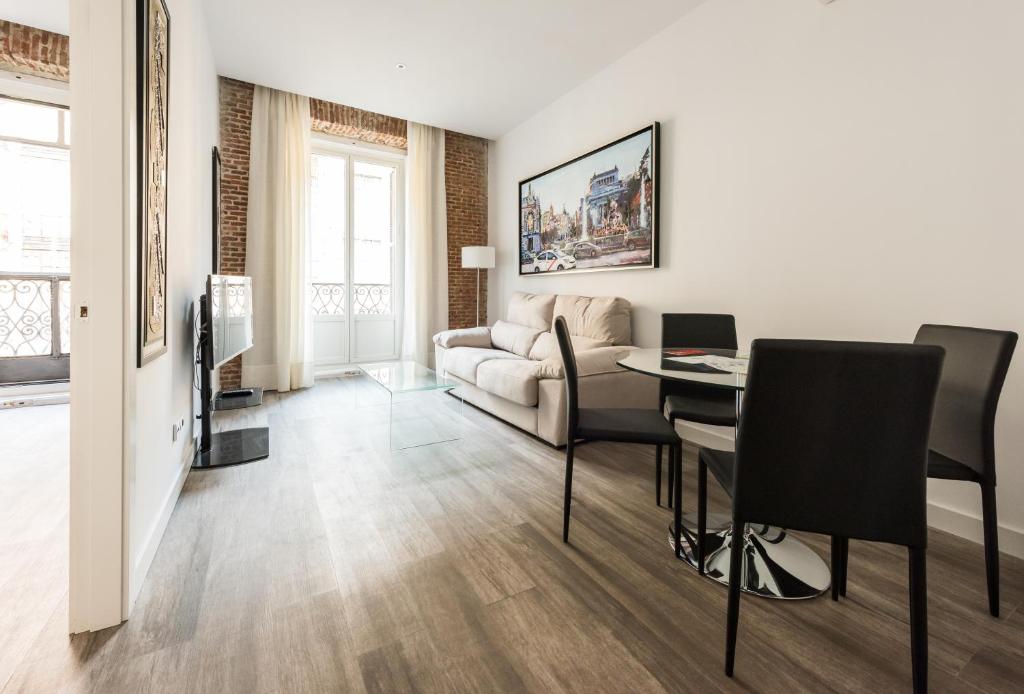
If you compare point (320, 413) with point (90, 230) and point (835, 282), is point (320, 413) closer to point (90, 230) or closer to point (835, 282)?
point (90, 230)

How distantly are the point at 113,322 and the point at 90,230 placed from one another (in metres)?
0.28

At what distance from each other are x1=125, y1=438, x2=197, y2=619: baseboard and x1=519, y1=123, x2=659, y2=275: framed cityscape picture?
327cm

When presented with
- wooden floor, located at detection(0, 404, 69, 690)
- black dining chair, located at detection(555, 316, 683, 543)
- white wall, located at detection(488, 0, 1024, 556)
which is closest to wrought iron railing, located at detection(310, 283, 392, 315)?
wooden floor, located at detection(0, 404, 69, 690)

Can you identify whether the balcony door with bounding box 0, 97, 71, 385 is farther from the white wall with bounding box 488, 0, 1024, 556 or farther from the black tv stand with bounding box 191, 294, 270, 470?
the white wall with bounding box 488, 0, 1024, 556

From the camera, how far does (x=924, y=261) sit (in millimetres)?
2037

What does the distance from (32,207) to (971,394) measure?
700 centimetres

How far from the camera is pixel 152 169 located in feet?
5.53

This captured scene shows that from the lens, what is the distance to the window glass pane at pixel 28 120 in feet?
13.4

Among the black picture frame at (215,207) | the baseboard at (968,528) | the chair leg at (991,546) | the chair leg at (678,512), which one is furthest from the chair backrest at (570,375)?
the black picture frame at (215,207)

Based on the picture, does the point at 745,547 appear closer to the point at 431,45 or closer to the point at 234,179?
the point at 431,45

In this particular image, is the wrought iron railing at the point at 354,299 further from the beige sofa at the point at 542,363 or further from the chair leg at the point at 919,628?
the chair leg at the point at 919,628

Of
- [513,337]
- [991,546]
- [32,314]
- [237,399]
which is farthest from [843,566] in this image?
[32,314]

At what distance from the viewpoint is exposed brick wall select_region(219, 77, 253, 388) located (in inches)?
172

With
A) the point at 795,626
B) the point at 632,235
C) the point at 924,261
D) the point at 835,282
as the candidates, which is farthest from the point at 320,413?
the point at 924,261
